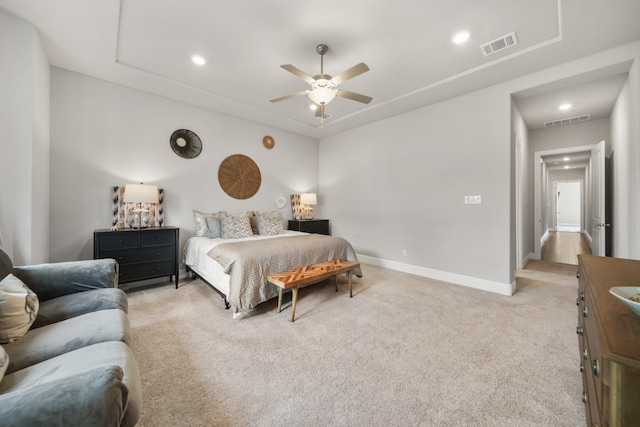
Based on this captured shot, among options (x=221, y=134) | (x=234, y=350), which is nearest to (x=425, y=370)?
(x=234, y=350)

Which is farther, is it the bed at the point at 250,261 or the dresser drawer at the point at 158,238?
the dresser drawer at the point at 158,238

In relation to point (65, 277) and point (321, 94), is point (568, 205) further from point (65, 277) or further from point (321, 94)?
→ point (65, 277)

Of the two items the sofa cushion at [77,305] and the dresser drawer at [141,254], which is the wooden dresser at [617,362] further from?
the dresser drawer at [141,254]

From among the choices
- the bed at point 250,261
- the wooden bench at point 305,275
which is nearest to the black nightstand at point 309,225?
the bed at point 250,261

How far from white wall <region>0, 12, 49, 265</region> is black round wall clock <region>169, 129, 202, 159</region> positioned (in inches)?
60.4

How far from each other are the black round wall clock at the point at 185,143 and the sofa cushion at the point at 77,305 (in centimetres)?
269

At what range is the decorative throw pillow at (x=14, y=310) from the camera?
4.09 feet

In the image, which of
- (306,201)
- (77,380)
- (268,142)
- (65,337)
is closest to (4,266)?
(65,337)

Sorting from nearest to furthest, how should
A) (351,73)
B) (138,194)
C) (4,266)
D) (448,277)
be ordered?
(4,266)
(351,73)
(138,194)
(448,277)

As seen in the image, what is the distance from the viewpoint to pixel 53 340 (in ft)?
4.18

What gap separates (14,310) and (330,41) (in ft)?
10.1

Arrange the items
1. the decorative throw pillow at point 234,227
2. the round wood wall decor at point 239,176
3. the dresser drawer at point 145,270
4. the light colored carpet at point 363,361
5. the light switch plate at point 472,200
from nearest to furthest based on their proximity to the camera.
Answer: the light colored carpet at point 363,361
the dresser drawer at point 145,270
the light switch plate at point 472,200
the decorative throw pillow at point 234,227
the round wood wall decor at point 239,176

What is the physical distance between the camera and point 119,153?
3473mm

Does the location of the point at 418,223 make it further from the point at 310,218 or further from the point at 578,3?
the point at 578,3
